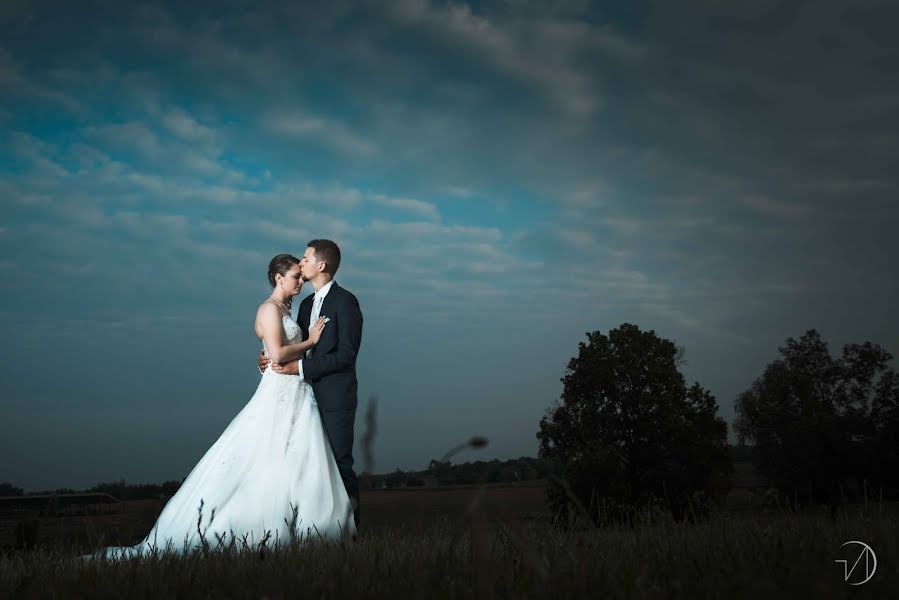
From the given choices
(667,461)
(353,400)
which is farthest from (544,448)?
(353,400)

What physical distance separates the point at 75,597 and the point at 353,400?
6.46 metres

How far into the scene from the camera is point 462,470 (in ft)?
6.05

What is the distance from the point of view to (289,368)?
9977mm

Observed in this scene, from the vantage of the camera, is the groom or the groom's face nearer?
the groom

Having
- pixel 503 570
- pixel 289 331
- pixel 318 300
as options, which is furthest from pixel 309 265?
pixel 503 570

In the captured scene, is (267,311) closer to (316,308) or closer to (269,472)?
(316,308)

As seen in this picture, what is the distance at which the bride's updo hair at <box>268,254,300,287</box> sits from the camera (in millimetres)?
10508

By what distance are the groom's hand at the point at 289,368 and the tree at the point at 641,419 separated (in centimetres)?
3023

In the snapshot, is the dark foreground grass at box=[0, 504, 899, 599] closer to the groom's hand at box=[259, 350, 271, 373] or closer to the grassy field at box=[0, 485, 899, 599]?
the grassy field at box=[0, 485, 899, 599]

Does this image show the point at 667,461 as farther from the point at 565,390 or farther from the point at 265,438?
the point at 265,438

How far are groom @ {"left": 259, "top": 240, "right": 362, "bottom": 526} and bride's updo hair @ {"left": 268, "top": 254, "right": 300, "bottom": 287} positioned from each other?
0.21 m
